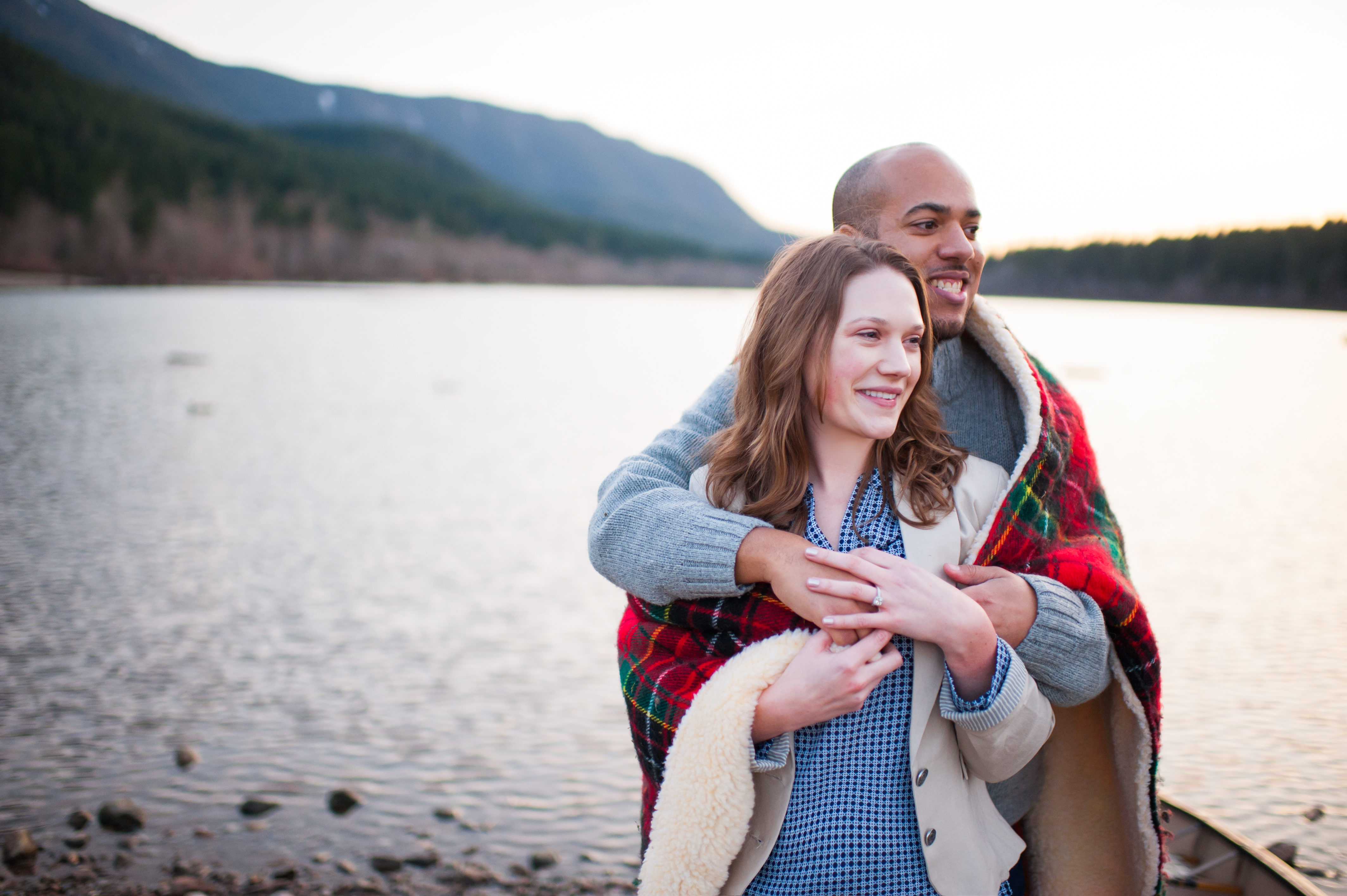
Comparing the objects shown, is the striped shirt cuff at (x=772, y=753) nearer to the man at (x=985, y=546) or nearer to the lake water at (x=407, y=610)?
the man at (x=985, y=546)

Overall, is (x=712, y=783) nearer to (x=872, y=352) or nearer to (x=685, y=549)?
(x=685, y=549)

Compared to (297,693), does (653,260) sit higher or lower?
higher

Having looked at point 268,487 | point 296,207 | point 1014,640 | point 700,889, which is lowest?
point 268,487

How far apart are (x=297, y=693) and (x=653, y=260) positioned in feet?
398

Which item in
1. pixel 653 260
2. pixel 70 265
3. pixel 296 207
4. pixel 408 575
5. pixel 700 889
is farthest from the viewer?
pixel 653 260

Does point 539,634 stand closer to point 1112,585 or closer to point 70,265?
point 1112,585

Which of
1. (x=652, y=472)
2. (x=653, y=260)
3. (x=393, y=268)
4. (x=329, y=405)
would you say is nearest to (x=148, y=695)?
(x=652, y=472)

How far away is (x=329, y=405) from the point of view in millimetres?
17312

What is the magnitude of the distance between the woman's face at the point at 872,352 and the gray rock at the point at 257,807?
3.58 metres

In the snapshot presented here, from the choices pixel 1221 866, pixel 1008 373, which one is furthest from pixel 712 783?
pixel 1221 866

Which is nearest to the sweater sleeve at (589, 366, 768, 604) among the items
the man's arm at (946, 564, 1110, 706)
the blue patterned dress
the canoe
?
the blue patterned dress

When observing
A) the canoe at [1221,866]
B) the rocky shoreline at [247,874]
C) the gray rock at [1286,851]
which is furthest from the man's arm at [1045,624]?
the gray rock at [1286,851]

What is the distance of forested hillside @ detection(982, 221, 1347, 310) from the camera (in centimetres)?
1716

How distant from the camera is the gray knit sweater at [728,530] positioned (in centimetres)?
179
